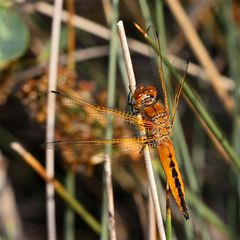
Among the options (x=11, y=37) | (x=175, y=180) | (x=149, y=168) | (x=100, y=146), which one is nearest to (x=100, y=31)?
(x=11, y=37)

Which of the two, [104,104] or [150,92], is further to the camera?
[104,104]

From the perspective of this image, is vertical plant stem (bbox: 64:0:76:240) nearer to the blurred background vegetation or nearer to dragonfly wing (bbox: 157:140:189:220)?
the blurred background vegetation

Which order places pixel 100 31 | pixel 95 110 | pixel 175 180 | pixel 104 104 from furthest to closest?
pixel 100 31 < pixel 104 104 < pixel 95 110 < pixel 175 180

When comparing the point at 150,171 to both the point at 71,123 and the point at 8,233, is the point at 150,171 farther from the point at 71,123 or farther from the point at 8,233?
the point at 8,233

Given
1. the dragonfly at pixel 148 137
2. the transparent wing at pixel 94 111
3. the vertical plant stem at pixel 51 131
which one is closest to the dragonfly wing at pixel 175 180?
the dragonfly at pixel 148 137

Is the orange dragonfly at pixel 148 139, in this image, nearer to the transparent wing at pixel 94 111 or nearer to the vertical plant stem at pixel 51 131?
the transparent wing at pixel 94 111

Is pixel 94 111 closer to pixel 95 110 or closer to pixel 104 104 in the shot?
pixel 95 110
